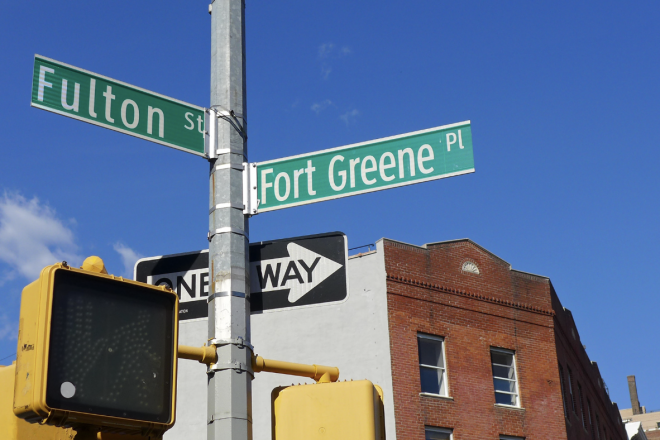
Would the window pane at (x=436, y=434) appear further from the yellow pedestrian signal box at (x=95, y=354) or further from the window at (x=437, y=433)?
the yellow pedestrian signal box at (x=95, y=354)

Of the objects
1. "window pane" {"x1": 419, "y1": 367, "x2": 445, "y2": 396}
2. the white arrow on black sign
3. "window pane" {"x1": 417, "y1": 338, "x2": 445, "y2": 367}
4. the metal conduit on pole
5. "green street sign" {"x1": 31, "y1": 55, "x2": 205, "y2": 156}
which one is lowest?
the metal conduit on pole

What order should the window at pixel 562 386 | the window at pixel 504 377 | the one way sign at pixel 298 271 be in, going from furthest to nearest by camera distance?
1. the window at pixel 562 386
2. the window at pixel 504 377
3. the one way sign at pixel 298 271

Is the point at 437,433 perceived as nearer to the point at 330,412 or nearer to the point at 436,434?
the point at 436,434

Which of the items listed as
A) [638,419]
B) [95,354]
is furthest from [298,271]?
[638,419]

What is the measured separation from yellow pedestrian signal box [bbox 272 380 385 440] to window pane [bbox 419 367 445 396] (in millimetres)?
19942

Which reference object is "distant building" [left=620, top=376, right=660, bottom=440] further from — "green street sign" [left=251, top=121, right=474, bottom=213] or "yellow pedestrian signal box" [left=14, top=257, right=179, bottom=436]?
"yellow pedestrian signal box" [left=14, top=257, right=179, bottom=436]

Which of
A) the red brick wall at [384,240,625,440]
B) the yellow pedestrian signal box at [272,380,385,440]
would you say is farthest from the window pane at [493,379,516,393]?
the yellow pedestrian signal box at [272,380,385,440]

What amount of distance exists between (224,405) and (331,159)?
172 cm

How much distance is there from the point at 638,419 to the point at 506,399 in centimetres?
7934

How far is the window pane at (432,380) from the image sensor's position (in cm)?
2361

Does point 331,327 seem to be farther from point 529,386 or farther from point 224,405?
point 224,405

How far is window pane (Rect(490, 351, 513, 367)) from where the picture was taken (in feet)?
84.3

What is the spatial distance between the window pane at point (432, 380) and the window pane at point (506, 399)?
7.80ft

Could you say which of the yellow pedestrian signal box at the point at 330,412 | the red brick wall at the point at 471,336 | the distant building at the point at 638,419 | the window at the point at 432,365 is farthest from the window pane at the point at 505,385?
the distant building at the point at 638,419
